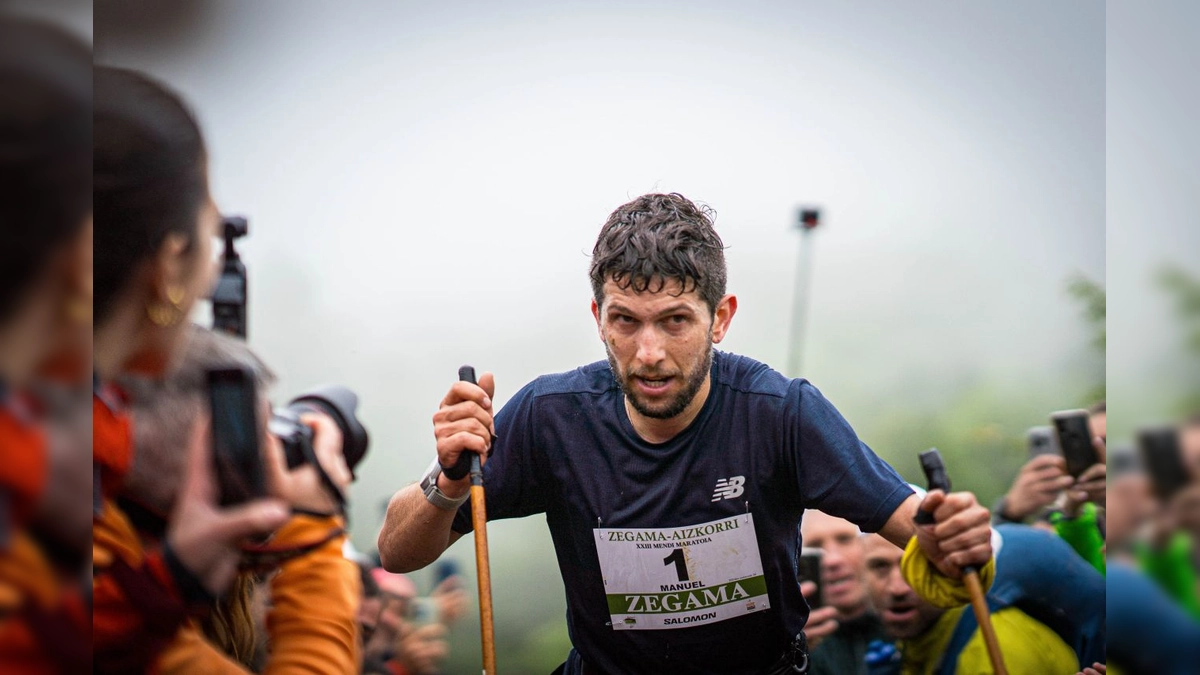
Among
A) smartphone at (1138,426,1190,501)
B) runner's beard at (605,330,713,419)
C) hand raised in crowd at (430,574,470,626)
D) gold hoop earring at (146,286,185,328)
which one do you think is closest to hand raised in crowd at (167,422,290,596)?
gold hoop earring at (146,286,185,328)

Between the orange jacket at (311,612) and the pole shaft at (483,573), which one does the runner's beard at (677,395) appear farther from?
the orange jacket at (311,612)

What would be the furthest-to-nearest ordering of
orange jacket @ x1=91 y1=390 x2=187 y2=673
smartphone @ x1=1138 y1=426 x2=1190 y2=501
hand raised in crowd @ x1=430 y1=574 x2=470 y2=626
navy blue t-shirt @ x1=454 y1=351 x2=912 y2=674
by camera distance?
hand raised in crowd @ x1=430 y1=574 x2=470 y2=626
navy blue t-shirt @ x1=454 y1=351 x2=912 y2=674
orange jacket @ x1=91 y1=390 x2=187 y2=673
smartphone @ x1=1138 y1=426 x2=1190 y2=501

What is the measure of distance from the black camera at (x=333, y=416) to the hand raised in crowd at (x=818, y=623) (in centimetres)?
115

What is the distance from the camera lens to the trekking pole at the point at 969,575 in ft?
7.50

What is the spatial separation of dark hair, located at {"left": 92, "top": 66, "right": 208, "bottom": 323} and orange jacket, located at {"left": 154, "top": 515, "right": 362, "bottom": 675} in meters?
0.71

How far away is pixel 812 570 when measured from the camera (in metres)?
2.92

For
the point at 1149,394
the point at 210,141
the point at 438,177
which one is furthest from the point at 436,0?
the point at 1149,394

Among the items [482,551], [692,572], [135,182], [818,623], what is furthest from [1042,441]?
[135,182]

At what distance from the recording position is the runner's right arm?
2.38 m

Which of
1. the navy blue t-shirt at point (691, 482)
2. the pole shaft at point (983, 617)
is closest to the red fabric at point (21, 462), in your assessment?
the navy blue t-shirt at point (691, 482)

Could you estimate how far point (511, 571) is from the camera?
9.10 feet

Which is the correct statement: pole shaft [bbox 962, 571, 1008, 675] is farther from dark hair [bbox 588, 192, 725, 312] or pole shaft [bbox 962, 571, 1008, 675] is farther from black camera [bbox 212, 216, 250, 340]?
black camera [bbox 212, 216, 250, 340]

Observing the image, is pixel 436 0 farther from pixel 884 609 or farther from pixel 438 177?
pixel 884 609

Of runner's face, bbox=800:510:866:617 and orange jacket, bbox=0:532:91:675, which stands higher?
orange jacket, bbox=0:532:91:675
